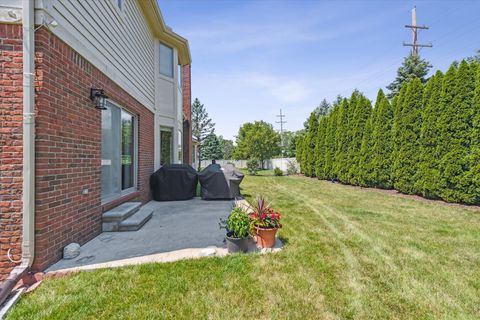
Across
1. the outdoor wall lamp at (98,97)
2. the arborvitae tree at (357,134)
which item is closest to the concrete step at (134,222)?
the outdoor wall lamp at (98,97)

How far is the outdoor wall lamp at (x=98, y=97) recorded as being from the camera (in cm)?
402

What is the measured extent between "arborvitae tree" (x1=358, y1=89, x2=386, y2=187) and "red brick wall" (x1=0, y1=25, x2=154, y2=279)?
1066 centimetres

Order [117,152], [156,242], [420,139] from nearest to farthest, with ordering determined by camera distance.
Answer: [156,242], [117,152], [420,139]

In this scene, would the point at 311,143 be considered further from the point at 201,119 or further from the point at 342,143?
the point at 201,119

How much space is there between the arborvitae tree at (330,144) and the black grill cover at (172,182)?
9.50 meters

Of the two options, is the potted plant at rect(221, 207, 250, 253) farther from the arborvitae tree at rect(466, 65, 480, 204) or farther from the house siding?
the arborvitae tree at rect(466, 65, 480, 204)

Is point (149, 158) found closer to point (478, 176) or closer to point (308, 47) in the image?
point (308, 47)

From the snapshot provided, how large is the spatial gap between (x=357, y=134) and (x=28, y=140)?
12.5 meters

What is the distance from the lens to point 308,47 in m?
9.64

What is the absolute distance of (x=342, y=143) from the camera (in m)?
13.2

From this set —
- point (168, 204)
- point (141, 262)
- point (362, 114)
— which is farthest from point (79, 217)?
point (362, 114)

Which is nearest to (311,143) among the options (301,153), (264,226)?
(301,153)

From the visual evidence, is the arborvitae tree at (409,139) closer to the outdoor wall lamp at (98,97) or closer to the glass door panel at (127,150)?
the glass door panel at (127,150)

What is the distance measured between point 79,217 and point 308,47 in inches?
380
